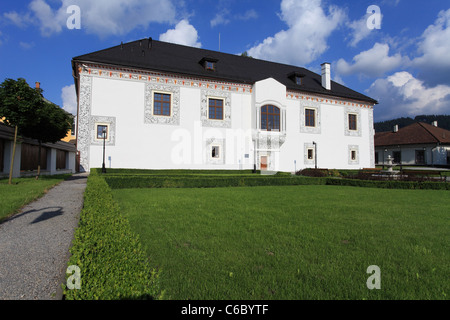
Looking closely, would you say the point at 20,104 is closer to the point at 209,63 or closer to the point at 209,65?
the point at 209,65

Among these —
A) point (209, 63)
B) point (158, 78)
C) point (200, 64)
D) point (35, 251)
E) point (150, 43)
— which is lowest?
point (35, 251)

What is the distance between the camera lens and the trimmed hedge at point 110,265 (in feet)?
5.61

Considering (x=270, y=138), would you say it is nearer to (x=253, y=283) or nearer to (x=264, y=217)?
(x=264, y=217)

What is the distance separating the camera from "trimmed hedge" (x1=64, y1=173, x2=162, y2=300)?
67.3 inches

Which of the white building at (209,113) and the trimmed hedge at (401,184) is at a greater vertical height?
the white building at (209,113)

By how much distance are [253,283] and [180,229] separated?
2342 mm

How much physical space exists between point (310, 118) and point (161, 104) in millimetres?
16292

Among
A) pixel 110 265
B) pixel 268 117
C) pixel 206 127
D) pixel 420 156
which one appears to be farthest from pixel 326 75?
pixel 110 265

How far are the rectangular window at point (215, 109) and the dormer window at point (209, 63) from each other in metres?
3.17

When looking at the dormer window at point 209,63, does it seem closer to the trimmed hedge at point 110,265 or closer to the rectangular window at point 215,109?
the rectangular window at point 215,109

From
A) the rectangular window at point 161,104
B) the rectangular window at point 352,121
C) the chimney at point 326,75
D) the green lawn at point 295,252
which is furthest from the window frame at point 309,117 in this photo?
the green lawn at point 295,252

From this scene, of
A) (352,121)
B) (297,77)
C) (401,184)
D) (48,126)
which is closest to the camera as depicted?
(401,184)

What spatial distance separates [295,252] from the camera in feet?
11.7

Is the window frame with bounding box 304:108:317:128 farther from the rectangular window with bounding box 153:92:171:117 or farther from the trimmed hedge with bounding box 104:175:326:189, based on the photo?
the rectangular window with bounding box 153:92:171:117
